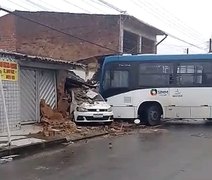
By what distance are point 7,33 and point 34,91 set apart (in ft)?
57.8

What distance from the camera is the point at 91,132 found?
17.0 m

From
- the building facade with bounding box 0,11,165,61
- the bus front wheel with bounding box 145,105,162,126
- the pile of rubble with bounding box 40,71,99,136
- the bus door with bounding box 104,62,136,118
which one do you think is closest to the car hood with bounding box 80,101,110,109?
the pile of rubble with bounding box 40,71,99,136

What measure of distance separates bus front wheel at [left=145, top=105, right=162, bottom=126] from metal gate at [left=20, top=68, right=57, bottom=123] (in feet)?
14.5

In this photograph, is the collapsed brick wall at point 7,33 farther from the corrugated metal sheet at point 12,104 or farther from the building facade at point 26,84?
the corrugated metal sheet at point 12,104

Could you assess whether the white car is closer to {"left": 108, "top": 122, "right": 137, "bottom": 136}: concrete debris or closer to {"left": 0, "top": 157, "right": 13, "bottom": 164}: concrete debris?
{"left": 108, "top": 122, "right": 137, "bottom": 136}: concrete debris

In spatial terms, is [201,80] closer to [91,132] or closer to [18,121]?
[91,132]

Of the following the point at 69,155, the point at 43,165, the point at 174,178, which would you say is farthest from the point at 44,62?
the point at 174,178

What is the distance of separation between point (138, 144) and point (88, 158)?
319 centimetres

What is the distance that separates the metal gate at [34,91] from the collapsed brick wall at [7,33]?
15763 mm

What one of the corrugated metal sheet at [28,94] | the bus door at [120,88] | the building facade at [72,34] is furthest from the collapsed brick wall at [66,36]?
the corrugated metal sheet at [28,94]

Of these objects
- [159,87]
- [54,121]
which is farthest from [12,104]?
[159,87]

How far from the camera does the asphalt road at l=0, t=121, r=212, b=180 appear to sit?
8711 mm

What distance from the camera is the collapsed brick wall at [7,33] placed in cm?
3462

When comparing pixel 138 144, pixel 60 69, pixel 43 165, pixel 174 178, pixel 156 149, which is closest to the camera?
pixel 174 178
